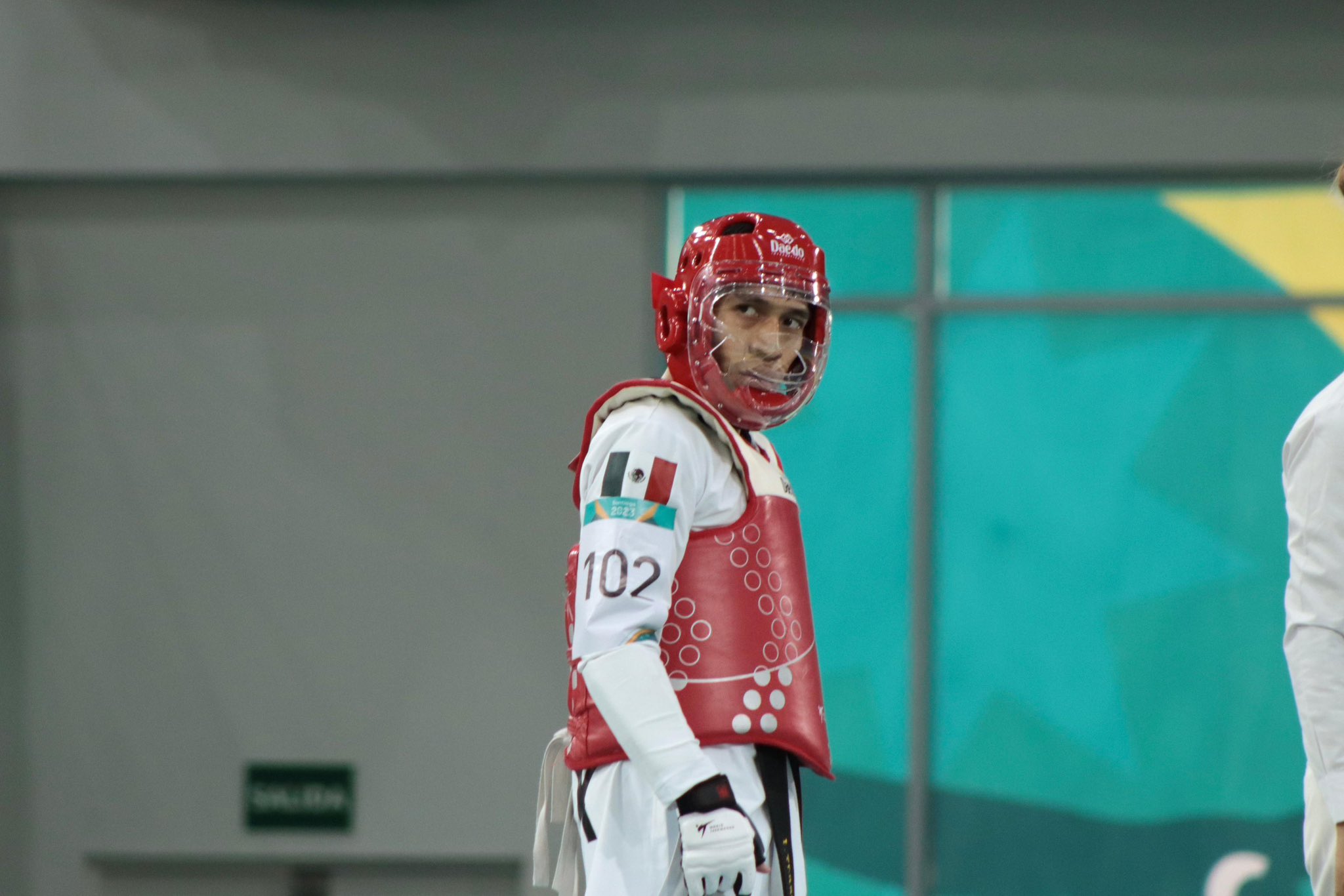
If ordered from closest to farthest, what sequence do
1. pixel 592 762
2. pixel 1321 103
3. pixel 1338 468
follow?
1. pixel 1338 468
2. pixel 592 762
3. pixel 1321 103

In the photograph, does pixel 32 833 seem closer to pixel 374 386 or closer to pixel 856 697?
pixel 374 386

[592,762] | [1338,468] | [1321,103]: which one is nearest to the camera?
[1338,468]

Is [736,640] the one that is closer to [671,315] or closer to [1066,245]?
[671,315]

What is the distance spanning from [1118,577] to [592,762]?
323 centimetres

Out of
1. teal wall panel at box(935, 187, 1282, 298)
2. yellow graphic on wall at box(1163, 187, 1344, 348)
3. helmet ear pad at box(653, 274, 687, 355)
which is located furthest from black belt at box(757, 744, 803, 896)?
yellow graphic on wall at box(1163, 187, 1344, 348)

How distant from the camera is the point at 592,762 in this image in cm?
244

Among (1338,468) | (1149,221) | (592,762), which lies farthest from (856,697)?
(1338,468)

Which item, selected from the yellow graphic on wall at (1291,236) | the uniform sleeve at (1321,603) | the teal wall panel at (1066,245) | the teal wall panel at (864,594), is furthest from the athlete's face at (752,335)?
the yellow graphic on wall at (1291,236)

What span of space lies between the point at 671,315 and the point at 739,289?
16cm

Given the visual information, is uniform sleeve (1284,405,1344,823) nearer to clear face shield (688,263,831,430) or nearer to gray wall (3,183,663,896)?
clear face shield (688,263,831,430)

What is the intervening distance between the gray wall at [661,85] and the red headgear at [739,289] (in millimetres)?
2497

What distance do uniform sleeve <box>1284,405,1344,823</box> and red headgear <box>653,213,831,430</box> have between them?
95 centimetres

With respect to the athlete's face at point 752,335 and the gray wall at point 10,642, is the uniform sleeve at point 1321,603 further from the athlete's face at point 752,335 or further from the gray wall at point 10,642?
the gray wall at point 10,642

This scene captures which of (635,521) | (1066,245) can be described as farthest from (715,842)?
(1066,245)
